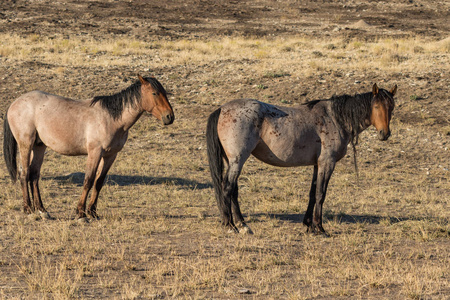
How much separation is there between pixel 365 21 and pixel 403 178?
30454 millimetres

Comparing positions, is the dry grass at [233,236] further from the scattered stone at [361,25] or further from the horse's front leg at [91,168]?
the scattered stone at [361,25]

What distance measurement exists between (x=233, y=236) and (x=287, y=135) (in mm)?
1753

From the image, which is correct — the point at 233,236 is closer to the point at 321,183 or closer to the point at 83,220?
the point at 321,183

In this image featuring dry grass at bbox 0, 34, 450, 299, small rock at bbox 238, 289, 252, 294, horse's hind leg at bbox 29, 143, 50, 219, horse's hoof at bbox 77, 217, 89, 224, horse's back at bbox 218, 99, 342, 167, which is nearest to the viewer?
small rock at bbox 238, 289, 252, 294

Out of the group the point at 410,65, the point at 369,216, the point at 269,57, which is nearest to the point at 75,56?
the point at 269,57

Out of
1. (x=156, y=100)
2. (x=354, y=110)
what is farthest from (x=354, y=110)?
(x=156, y=100)

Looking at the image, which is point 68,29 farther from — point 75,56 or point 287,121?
point 287,121

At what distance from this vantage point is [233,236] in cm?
870

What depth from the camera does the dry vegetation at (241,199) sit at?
6.51 m

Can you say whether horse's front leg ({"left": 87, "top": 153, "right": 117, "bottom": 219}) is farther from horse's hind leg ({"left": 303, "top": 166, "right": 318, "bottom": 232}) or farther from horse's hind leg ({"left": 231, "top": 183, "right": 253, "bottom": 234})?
horse's hind leg ({"left": 303, "top": 166, "right": 318, "bottom": 232})

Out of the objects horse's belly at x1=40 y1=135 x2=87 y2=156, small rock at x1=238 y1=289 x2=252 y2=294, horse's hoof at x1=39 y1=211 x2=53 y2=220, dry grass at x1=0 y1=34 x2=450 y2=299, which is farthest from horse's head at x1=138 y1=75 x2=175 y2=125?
small rock at x1=238 y1=289 x2=252 y2=294

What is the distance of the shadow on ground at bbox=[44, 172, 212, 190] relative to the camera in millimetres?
13266

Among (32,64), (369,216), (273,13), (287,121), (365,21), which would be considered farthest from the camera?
(273,13)

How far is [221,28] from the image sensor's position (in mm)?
39219
